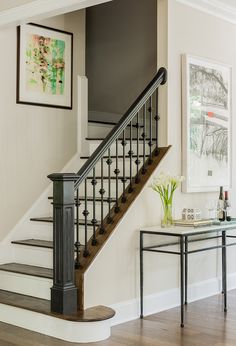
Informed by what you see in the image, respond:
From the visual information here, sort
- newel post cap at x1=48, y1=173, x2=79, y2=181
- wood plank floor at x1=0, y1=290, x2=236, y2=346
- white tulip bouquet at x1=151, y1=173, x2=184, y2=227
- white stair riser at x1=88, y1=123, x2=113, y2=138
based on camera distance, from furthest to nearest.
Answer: white stair riser at x1=88, y1=123, x2=113, y2=138 → white tulip bouquet at x1=151, y1=173, x2=184, y2=227 → newel post cap at x1=48, y1=173, x2=79, y2=181 → wood plank floor at x1=0, y1=290, x2=236, y2=346

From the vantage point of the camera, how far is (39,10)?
15.4 ft

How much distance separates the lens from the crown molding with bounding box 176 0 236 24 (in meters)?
5.32

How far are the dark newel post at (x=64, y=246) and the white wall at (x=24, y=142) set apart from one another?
1299mm

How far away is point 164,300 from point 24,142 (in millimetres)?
2024

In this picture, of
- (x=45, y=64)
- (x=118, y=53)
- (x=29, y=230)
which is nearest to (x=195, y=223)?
(x=29, y=230)

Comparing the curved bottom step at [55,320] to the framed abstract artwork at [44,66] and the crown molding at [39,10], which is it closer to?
the framed abstract artwork at [44,66]

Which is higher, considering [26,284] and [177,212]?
[177,212]

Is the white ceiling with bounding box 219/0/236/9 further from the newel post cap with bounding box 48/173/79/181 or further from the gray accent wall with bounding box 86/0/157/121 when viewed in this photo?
the newel post cap with bounding box 48/173/79/181

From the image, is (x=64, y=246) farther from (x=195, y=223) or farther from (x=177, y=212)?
(x=177, y=212)

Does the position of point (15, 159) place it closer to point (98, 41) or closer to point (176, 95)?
point (176, 95)

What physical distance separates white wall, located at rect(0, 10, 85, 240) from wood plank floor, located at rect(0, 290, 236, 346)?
142cm

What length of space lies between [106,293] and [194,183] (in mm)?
1444

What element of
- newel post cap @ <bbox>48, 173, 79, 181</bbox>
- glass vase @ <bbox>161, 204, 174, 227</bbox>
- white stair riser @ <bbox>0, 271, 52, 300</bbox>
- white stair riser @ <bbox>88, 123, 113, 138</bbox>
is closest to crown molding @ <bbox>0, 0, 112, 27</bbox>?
newel post cap @ <bbox>48, 173, 79, 181</bbox>

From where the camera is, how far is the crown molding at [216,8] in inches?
209
